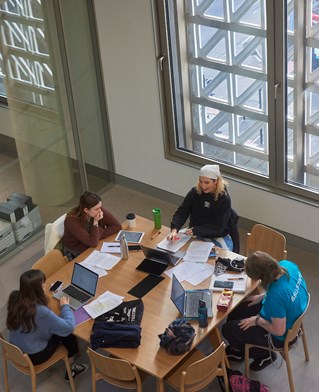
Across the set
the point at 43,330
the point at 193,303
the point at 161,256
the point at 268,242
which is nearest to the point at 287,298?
the point at 193,303

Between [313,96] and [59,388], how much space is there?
3.49 meters

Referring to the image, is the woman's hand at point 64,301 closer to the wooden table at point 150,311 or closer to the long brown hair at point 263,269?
the wooden table at point 150,311

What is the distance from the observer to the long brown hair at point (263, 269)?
500 cm

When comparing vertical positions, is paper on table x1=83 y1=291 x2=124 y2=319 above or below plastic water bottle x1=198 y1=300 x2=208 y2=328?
below

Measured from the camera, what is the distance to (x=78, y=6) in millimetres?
7254

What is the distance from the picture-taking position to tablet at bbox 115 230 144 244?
20.3ft

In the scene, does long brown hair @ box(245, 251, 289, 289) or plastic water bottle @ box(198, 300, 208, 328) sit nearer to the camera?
long brown hair @ box(245, 251, 289, 289)

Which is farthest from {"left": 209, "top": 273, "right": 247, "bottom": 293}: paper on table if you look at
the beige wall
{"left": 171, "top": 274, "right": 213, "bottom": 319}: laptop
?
the beige wall

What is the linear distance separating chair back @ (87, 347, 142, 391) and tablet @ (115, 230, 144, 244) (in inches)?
53.9

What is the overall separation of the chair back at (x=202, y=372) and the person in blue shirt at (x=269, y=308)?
1.18 ft

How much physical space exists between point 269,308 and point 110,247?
1.66 m

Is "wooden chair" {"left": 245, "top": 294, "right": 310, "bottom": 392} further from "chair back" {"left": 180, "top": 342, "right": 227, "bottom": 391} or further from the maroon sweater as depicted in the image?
the maroon sweater

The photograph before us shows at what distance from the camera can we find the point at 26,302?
5.09 meters

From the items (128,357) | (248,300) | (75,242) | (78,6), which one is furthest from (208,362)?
(78,6)
